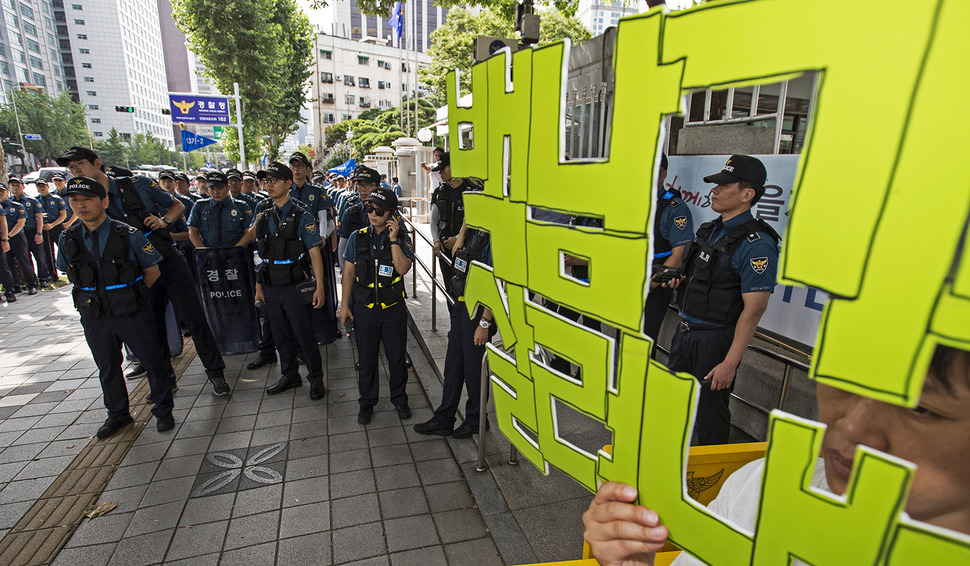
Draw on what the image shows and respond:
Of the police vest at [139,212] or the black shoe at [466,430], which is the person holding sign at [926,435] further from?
the police vest at [139,212]

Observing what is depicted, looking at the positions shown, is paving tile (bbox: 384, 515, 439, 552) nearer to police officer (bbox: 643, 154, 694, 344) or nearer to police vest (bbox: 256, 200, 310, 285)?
police officer (bbox: 643, 154, 694, 344)

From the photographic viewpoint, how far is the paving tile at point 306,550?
8.28ft

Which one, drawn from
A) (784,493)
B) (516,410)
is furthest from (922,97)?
(516,410)

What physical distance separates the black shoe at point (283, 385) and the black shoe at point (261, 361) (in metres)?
0.63

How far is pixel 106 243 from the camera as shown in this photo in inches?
139

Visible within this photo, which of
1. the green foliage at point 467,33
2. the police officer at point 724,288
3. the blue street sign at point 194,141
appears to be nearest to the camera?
the police officer at point 724,288

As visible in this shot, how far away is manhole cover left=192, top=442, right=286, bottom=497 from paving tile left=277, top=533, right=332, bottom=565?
2.11ft

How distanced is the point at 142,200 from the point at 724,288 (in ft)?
17.0

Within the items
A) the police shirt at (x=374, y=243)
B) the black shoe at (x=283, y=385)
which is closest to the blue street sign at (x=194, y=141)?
the black shoe at (x=283, y=385)

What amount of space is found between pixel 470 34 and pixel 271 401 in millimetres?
21939

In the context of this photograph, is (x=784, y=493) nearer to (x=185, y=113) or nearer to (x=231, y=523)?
(x=231, y=523)

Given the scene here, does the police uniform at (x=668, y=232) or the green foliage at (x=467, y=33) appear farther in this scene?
the green foliage at (x=467, y=33)

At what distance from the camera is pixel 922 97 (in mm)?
577

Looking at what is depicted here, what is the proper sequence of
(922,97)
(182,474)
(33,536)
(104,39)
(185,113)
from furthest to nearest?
1. (104,39)
2. (185,113)
3. (182,474)
4. (33,536)
5. (922,97)
